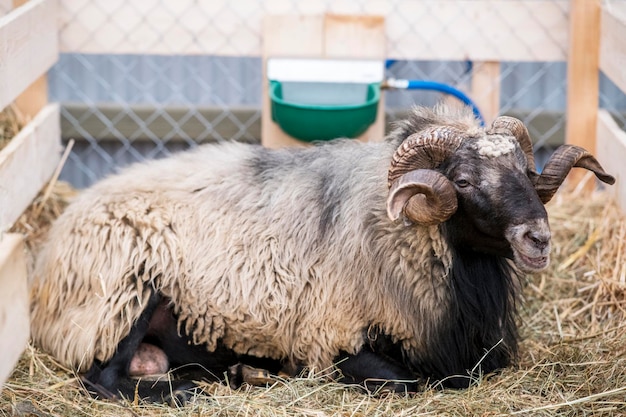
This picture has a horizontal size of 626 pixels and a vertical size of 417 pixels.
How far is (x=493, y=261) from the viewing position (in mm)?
4559

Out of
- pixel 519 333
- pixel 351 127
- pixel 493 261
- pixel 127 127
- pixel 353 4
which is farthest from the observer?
pixel 127 127

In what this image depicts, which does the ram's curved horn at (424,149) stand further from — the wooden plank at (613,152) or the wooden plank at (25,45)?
the wooden plank at (25,45)

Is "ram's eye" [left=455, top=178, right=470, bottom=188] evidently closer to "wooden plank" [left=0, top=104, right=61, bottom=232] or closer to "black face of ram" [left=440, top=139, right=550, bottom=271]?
"black face of ram" [left=440, top=139, right=550, bottom=271]

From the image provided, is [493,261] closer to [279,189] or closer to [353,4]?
[279,189]

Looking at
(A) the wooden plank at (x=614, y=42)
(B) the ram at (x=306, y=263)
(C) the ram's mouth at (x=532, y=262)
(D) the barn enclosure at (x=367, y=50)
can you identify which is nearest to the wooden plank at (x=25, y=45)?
(D) the barn enclosure at (x=367, y=50)

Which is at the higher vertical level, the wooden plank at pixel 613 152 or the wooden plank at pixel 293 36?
the wooden plank at pixel 293 36

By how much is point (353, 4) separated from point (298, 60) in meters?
0.64

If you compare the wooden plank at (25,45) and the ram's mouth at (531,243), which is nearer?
the ram's mouth at (531,243)

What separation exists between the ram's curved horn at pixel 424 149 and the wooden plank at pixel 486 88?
2.26m

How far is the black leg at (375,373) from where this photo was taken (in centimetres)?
451

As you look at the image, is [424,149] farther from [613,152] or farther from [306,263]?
→ [613,152]

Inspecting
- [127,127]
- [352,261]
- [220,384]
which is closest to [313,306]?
[352,261]

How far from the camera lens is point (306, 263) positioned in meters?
4.80

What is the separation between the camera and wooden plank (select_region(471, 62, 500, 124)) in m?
6.48
